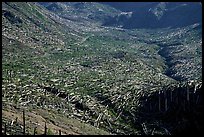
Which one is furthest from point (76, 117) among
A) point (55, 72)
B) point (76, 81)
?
point (55, 72)

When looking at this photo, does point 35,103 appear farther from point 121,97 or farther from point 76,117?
point 121,97

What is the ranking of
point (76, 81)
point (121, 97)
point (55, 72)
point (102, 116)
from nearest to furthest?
1. point (102, 116)
2. point (121, 97)
3. point (76, 81)
4. point (55, 72)

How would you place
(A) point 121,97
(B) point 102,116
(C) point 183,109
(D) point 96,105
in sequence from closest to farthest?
1. (C) point 183,109
2. (B) point 102,116
3. (D) point 96,105
4. (A) point 121,97

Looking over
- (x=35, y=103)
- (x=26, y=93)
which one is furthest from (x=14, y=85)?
(x=35, y=103)

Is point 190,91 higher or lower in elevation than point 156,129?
higher

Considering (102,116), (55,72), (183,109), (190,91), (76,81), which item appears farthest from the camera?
(55,72)

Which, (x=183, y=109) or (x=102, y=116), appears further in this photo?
(x=102, y=116)

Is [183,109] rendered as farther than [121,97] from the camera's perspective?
No

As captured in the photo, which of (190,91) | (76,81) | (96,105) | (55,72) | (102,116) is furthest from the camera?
(55,72)

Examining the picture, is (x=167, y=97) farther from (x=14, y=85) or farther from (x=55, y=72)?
(x=55, y=72)
